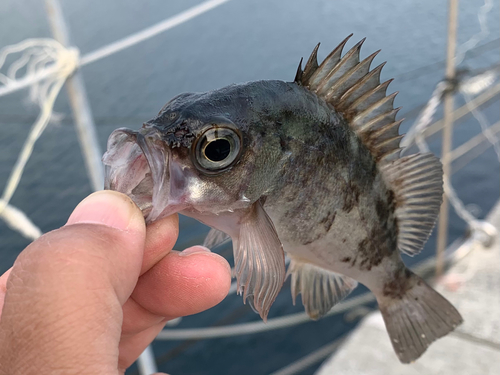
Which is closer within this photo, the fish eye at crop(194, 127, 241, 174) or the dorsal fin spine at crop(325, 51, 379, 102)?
the fish eye at crop(194, 127, 241, 174)

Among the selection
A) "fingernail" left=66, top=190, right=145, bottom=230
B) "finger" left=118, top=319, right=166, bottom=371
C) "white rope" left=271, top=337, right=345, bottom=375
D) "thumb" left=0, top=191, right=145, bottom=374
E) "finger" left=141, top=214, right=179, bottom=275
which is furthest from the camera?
"white rope" left=271, top=337, right=345, bottom=375

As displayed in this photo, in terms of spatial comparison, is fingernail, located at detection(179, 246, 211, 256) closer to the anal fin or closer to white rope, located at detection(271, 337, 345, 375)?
the anal fin

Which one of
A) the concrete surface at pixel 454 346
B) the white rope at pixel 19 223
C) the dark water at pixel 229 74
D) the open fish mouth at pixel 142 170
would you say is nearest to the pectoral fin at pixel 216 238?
the open fish mouth at pixel 142 170

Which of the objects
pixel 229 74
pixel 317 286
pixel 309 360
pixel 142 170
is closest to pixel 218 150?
pixel 142 170

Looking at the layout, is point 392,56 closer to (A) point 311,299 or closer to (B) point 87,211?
(A) point 311,299

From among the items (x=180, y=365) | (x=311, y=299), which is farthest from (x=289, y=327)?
(x=311, y=299)

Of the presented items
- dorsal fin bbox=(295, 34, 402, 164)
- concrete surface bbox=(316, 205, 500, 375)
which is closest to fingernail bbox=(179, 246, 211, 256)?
dorsal fin bbox=(295, 34, 402, 164)

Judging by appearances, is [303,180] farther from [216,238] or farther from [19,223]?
[19,223]
